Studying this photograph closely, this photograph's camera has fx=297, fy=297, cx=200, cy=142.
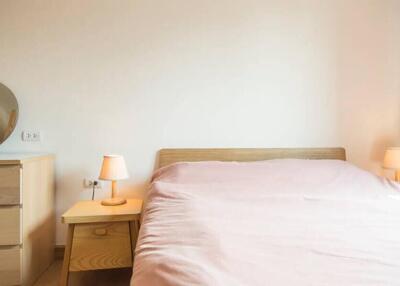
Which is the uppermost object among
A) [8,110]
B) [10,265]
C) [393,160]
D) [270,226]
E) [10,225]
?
[8,110]

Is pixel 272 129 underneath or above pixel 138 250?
above

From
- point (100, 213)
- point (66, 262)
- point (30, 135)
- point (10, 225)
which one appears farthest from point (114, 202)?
point (30, 135)

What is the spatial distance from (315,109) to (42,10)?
7.44ft

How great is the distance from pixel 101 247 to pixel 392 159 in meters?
2.21

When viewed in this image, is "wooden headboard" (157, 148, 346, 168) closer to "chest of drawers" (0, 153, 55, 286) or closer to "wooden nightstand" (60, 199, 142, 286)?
"wooden nightstand" (60, 199, 142, 286)

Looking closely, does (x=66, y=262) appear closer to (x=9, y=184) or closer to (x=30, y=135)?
(x=9, y=184)

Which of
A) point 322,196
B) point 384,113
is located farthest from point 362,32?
point 322,196

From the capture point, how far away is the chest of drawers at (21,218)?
176cm

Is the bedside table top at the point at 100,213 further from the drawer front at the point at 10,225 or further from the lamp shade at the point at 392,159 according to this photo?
the lamp shade at the point at 392,159

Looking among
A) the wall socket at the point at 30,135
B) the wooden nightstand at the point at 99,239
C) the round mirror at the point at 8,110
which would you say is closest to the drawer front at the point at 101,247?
the wooden nightstand at the point at 99,239

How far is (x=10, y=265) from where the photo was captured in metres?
1.78

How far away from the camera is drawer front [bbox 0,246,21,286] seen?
1774mm

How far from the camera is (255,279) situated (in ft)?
2.70

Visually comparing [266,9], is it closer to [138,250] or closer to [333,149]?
[333,149]
